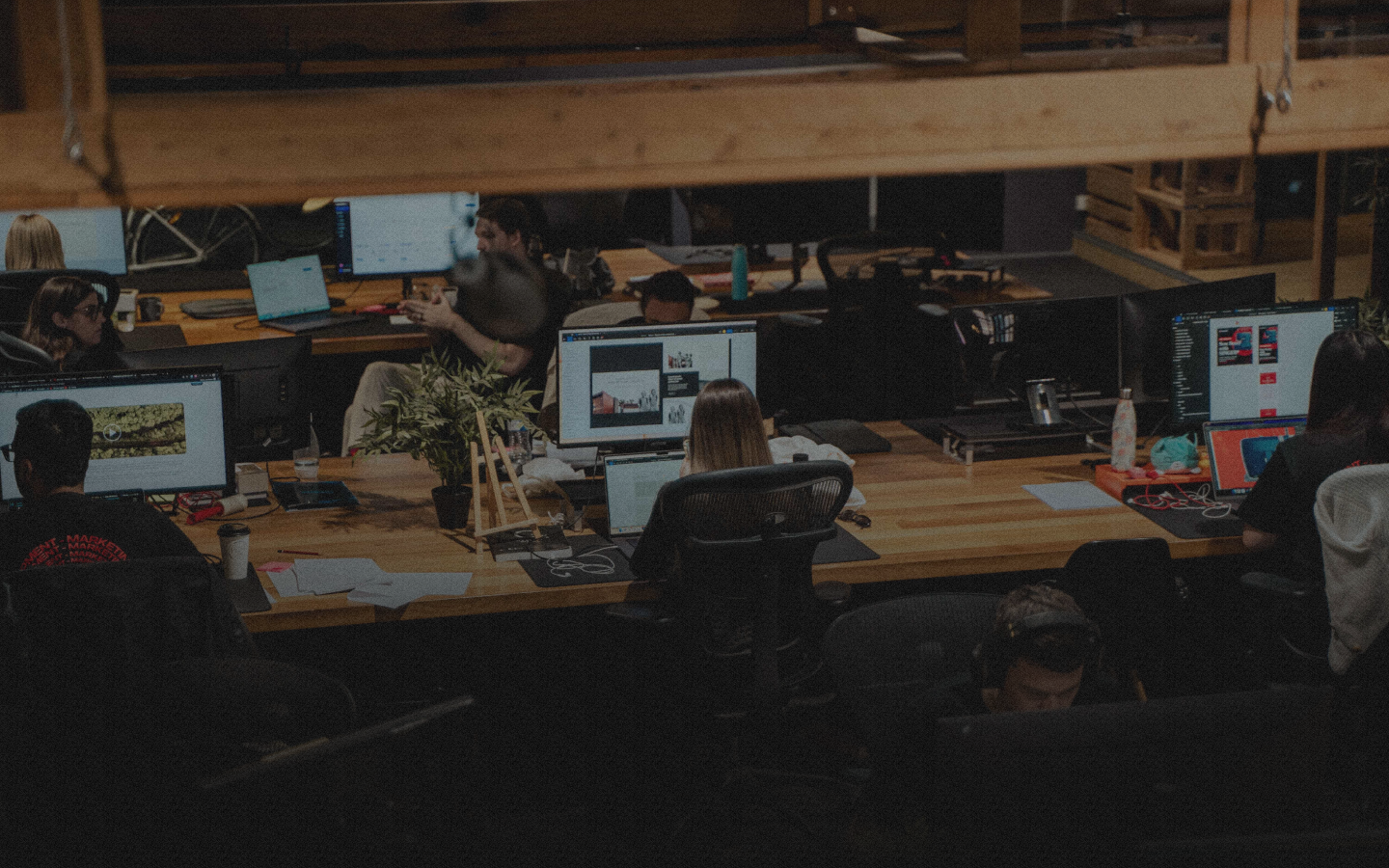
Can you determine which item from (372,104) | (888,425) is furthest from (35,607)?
(888,425)

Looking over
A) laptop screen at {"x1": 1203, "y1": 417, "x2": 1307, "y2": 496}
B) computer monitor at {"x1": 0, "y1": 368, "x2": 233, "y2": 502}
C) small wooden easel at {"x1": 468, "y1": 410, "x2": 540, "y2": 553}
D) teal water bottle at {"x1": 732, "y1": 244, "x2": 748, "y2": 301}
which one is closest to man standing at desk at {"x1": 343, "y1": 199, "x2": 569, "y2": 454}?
A: computer monitor at {"x1": 0, "y1": 368, "x2": 233, "y2": 502}

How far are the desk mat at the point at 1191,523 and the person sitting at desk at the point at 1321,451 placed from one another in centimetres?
12

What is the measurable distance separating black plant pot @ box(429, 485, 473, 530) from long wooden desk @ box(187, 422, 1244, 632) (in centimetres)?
4

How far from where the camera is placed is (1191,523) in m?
4.23

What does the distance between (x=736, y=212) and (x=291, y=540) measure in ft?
12.4

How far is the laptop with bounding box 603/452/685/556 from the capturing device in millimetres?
4188

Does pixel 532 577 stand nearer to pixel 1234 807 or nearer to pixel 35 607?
pixel 35 607

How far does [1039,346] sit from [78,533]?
290 cm

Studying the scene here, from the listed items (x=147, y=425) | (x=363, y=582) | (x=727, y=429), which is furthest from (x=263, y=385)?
(x=727, y=429)

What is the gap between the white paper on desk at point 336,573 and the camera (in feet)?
12.4

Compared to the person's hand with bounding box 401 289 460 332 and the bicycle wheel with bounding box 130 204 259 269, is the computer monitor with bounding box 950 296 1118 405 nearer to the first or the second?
the person's hand with bounding box 401 289 460 332

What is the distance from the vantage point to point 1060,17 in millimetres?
4699

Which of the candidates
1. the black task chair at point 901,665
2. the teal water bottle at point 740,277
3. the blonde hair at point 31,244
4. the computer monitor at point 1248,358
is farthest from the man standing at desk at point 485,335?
the black task chair at point 901,665

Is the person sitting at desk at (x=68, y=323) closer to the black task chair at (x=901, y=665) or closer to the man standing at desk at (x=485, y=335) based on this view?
the man standing at desk at (x=485, y=335)
